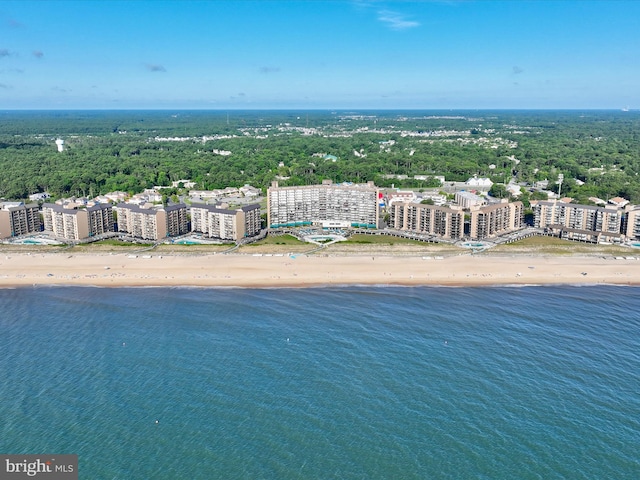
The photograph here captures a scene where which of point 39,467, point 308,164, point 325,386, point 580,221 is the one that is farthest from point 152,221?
point 308,164

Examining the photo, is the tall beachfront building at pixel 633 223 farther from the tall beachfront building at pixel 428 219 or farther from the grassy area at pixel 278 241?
the grassy area at pixel 278 241

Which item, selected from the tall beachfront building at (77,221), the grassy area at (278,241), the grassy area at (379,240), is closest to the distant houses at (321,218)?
the tall beachfront building at (77,221)

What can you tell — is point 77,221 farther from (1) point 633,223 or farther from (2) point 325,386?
(1) point 633,223

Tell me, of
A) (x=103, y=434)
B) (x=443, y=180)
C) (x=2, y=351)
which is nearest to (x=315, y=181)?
(x=443, y=180)

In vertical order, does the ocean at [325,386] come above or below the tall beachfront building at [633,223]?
below

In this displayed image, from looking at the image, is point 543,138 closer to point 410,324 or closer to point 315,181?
point 315,181
